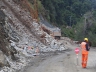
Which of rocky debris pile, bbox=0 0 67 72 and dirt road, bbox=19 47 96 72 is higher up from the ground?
rocky debris pile, bbox=0 0 67 72

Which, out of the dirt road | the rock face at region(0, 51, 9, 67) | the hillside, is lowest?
the dirt road

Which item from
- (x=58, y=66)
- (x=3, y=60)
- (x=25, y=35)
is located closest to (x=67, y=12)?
(x=25, y=35)

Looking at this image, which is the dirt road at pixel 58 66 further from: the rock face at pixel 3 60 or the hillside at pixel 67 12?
the hillside at pixel 67 12

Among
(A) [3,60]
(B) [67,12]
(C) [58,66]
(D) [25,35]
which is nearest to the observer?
(A) [3,60]

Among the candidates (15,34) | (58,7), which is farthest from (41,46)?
(58,7)

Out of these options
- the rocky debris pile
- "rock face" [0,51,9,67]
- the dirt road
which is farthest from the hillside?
"rock face" [0,51,9,67]

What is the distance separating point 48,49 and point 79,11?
3735 inches

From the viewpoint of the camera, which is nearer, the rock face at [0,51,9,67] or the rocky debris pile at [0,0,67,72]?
the rock face at [0,51,9,67]

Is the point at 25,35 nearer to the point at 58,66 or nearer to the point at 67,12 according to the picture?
the point at 58,66

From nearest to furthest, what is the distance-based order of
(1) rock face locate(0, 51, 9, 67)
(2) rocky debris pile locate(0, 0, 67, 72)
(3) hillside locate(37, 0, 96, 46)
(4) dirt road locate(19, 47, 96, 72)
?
1. (1) rock face locate(0, 51, 9, 67)
2. (4) dirt road locate(19, 47, 96, 72)
3. (2) rocky debris pile locate(0, 0, 67, 72)
4. (3) hillside locate(37, 0, 96, 46)

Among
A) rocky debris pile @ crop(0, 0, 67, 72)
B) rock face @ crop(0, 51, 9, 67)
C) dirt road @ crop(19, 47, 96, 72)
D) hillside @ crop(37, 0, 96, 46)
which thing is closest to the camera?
rock face @ crop(0, 51, 9, 67)

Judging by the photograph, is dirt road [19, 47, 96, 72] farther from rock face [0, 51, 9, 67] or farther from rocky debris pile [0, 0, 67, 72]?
rocky debris pile [0, 0, 67, 72]

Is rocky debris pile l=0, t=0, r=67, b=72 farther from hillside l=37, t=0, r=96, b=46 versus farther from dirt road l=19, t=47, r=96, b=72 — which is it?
hillside l=37, t=0, r=96, b=46

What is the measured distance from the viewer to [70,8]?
119688 mm
